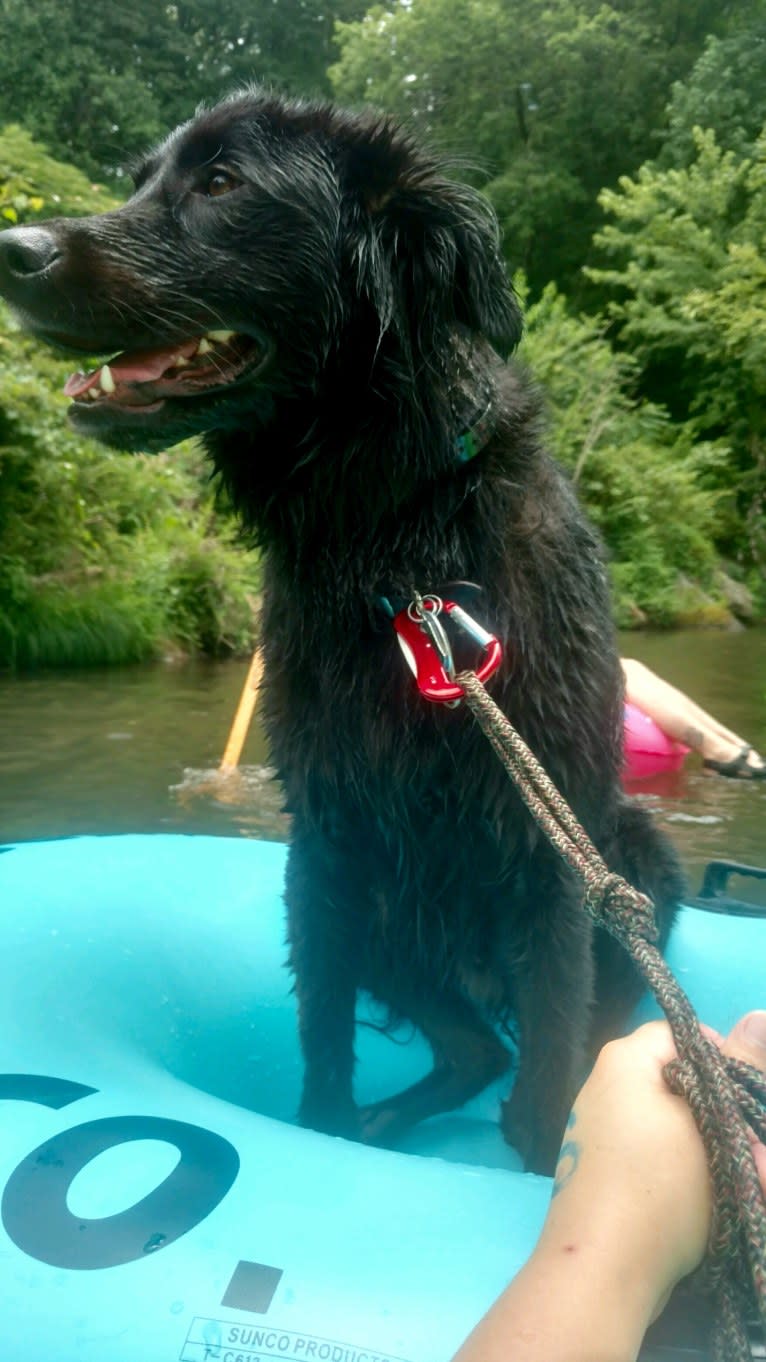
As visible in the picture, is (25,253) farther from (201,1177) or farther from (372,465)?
(201,1177)

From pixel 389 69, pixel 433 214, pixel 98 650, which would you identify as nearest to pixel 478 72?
pixel 389 69

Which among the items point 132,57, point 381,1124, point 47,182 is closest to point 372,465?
point 381,1124

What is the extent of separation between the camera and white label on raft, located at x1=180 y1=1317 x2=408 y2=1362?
115cm

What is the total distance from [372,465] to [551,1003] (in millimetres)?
864

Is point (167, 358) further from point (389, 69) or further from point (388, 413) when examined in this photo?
point (389, 69)

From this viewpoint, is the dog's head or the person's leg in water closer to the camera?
the dog's head

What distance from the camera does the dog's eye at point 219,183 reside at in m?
1.76

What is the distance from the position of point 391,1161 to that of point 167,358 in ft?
3.85

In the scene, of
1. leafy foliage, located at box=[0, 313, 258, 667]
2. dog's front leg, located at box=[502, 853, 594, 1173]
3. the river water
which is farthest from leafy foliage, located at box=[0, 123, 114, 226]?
dog's front leg, located at box=[502, 853, 594, 1173]

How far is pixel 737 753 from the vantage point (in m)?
5.35

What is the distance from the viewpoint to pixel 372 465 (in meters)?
1.75

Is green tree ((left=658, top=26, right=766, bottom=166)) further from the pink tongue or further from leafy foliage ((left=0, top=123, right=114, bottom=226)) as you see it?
the pink tongue

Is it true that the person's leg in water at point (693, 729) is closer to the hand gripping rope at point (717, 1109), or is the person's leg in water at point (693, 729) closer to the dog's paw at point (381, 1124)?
the dog's paw at point (381, 1124)

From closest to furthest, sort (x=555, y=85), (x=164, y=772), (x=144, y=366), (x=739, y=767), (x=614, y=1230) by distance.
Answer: (x=614, y=1230)
(x=144, y=366)
(x=739, y=767)
(x=164, y=772)
(x=555, y=85)
